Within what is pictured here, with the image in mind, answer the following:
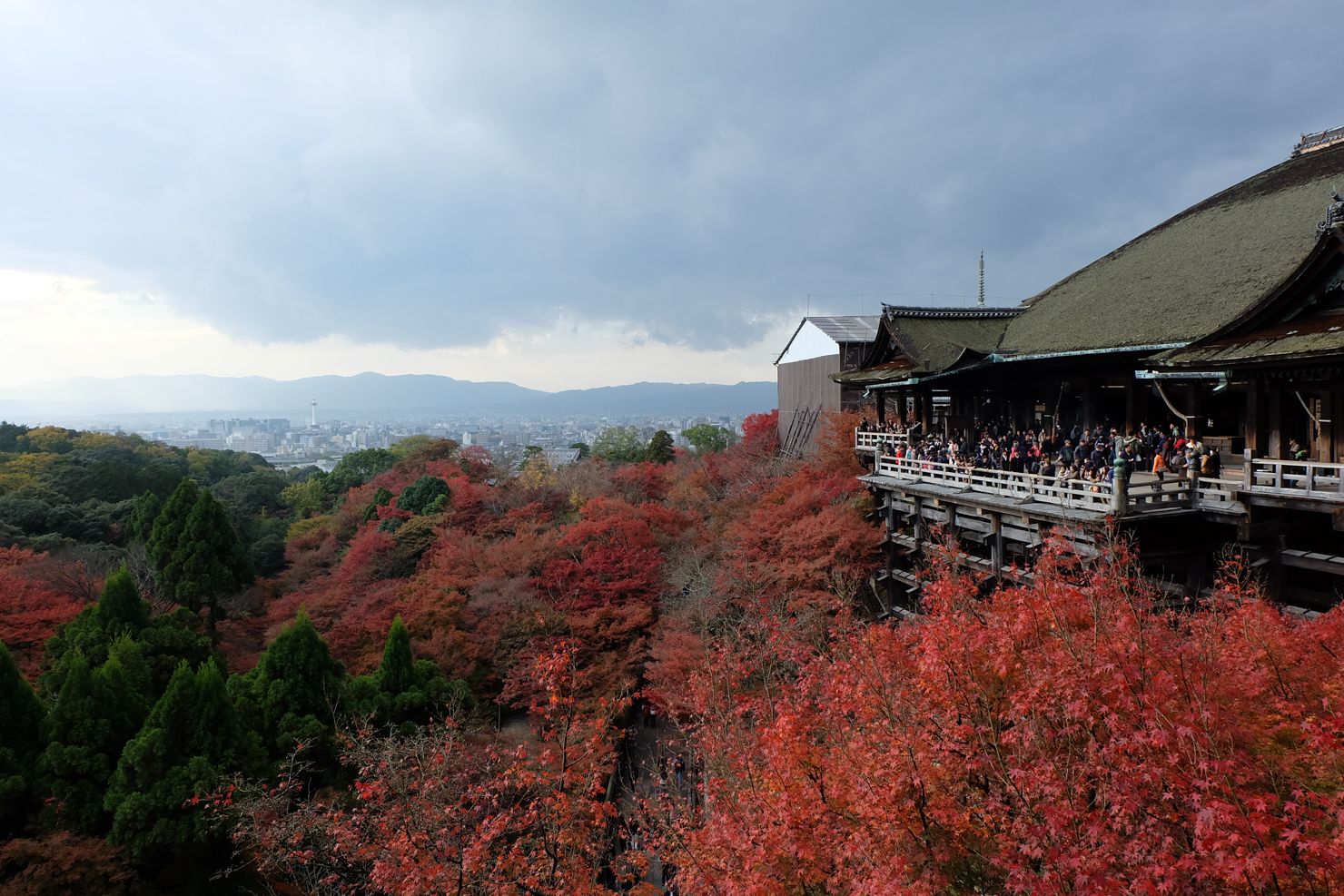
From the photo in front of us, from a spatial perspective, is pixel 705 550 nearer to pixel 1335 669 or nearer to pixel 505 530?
pixel 505 530

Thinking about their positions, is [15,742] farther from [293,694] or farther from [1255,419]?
[1255,419]

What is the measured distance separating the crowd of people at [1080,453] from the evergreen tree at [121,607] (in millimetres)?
22814

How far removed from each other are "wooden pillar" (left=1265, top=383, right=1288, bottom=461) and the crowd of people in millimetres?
1001

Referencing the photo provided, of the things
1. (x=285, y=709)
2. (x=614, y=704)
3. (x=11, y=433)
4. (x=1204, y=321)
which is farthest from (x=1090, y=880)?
(x=11, y=433)

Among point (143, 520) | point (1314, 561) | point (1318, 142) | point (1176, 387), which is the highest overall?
point (1318, 142)

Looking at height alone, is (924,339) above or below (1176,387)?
above

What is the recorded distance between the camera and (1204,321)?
1473 centimetres

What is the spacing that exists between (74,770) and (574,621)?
37.9ft

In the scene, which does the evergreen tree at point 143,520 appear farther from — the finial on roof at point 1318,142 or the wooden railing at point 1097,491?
the finial on roof at point 1318,142

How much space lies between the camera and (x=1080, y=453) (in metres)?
15.8

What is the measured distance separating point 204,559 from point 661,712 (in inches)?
753

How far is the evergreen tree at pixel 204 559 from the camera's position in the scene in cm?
2506

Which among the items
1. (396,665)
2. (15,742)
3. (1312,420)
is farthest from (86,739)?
(1312,420)

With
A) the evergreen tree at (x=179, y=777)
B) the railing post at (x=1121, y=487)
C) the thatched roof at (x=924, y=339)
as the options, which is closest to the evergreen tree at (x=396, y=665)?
the evergreen tree at (x=179, y=777)
